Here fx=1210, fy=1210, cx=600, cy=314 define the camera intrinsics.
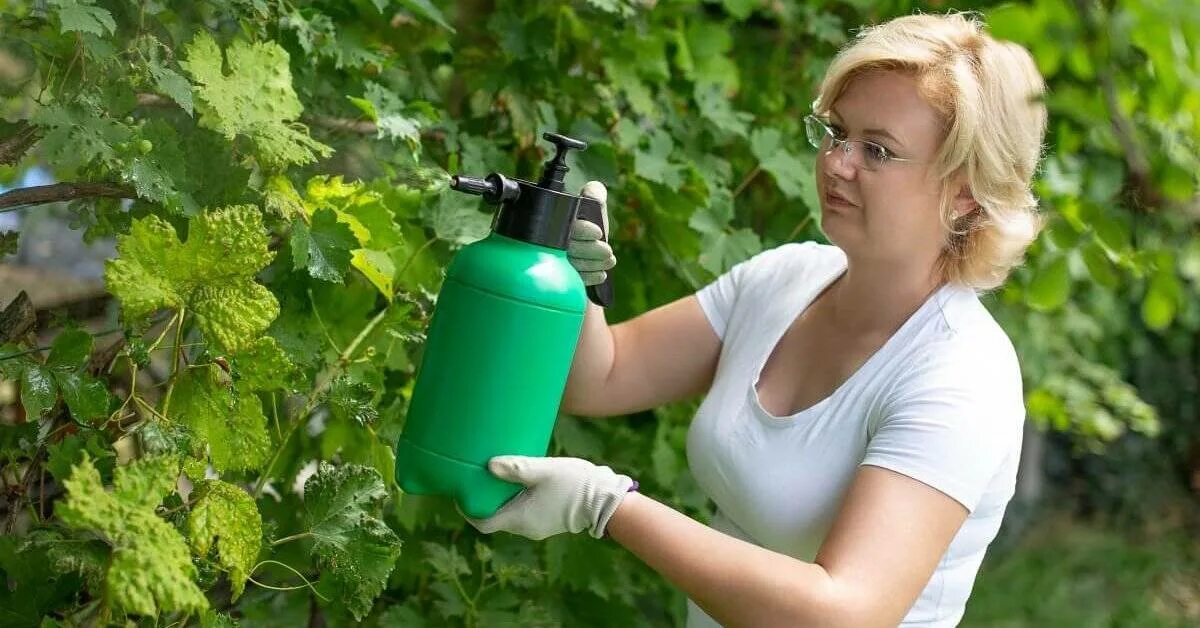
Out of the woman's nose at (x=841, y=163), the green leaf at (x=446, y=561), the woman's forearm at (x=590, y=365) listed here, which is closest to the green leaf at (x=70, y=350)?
the woman's forearm at (x=590, y=365)

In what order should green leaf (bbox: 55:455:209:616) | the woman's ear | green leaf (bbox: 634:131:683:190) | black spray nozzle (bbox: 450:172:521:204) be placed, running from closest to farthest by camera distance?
green leaf (bbox: 55:455:209:616) < black spray nozzle (bbox: 450:172:521:204) < the woman's ear < green leaf (bbox: 634:131:683:190)

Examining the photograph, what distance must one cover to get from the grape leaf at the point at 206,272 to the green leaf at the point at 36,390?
0.39ft

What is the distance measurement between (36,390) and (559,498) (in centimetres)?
56

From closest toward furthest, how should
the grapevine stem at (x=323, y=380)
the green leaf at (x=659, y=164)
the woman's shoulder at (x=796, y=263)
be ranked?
the grapevine stem at (x=323, y=380), the woman's shoulder at (x=796, y=263), the green leaf at (x=659, y=164)

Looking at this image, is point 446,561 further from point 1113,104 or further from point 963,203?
point 1113,104

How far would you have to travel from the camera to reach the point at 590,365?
1.81 m

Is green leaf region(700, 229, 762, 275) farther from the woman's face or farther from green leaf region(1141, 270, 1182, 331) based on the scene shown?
green leaf region(1141, 270, 1182, 331)

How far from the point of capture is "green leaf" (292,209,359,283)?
1393mm

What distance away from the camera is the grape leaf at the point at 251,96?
1.37 meters

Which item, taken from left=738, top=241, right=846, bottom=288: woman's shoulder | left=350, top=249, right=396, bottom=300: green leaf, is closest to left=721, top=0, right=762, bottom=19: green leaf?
left=738, top=241, right=846, bottom=288: woman's shoulder

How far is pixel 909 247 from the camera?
5.29 feet

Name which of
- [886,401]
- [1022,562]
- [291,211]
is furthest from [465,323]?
[1022,562]

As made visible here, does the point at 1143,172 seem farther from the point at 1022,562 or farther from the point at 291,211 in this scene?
the point at 1022,562

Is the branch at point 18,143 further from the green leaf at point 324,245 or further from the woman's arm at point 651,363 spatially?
the woman's arm at point 651,363
